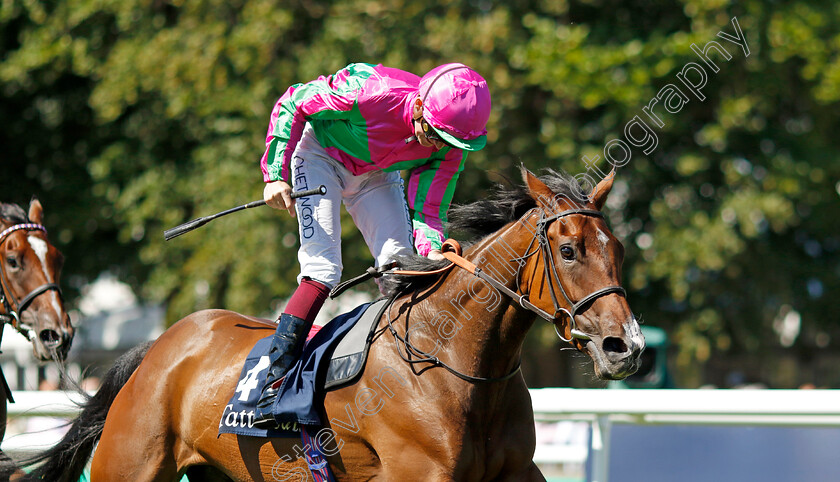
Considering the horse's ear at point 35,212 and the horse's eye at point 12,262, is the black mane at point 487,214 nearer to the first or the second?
the horse's eye at point 12,262

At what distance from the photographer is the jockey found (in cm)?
339

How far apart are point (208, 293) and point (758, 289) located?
7.44 meters

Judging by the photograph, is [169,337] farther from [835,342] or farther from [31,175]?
[835,342]

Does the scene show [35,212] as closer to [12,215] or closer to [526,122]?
[12,215]

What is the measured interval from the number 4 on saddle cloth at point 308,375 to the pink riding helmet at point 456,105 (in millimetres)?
764

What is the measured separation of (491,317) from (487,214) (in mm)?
444

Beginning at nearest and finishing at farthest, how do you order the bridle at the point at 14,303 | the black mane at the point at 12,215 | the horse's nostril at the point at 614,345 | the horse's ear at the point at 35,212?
the horse's nostril at the point at 614,345, the bridle at the point at 14,303, the black mane at the point at 12,215, the horse's ear at the point at 35,212

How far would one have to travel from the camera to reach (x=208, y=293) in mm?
11422

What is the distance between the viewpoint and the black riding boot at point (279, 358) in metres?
3.43

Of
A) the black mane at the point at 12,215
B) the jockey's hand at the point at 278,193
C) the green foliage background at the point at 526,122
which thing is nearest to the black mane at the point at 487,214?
the jockey's hand at the point at 278,193

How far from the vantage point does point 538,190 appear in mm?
3174

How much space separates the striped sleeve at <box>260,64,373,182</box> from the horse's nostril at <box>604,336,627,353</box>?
1461 millimetres

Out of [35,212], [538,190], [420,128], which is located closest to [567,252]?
[538,190]

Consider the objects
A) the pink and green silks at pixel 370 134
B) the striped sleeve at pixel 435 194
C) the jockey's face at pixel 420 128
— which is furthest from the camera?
Answer: the striped sleeve at pixel 435 194
